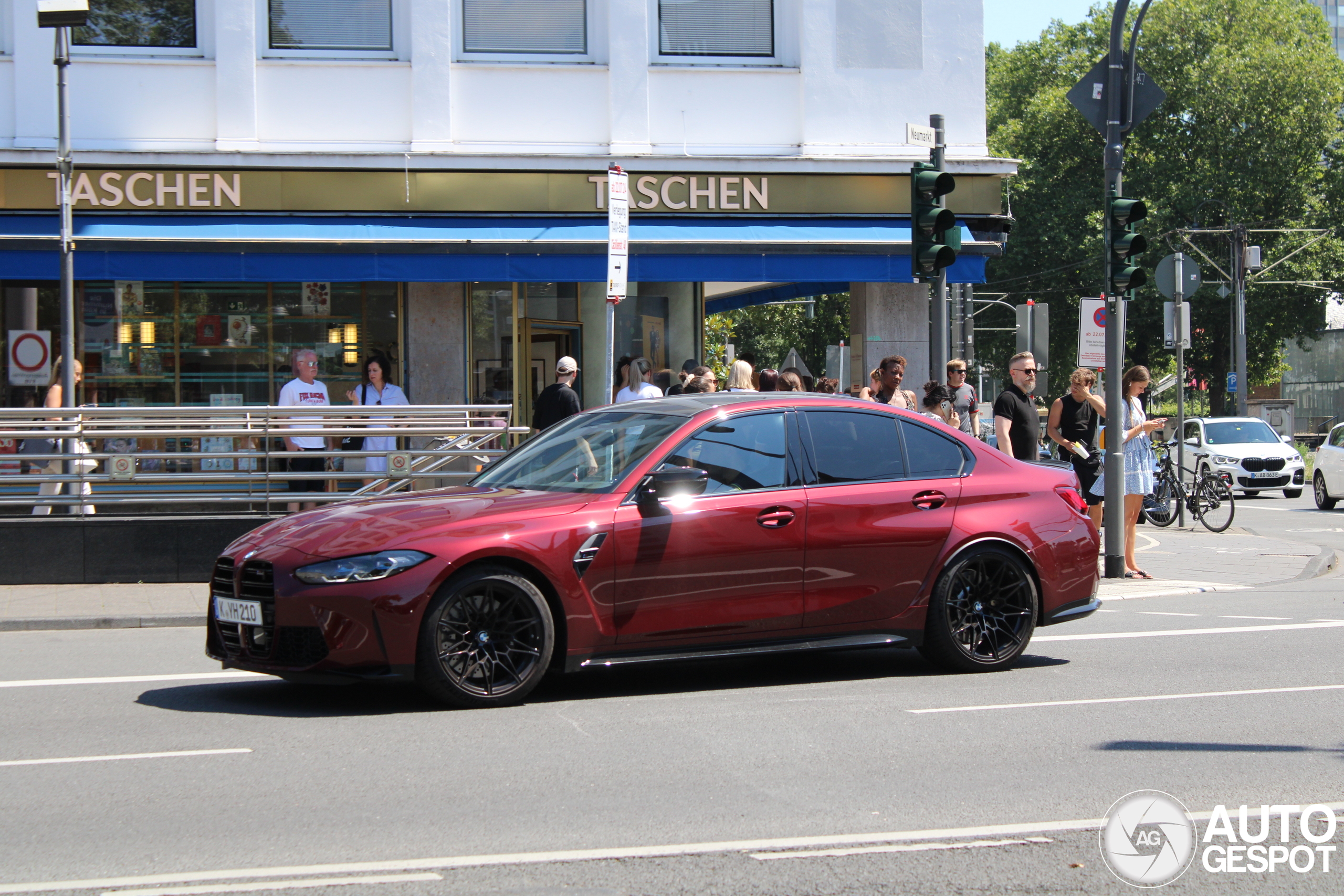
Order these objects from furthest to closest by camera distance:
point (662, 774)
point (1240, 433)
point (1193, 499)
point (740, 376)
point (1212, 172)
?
1. point (1212, 172)
2. point (1240, 433)
3. point (1193, 499)
4. point (740, 376)
5. point (662, 774)

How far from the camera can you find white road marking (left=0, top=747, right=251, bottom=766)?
6.05m

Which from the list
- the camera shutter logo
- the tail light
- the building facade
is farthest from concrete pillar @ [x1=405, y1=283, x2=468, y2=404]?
the camera shutter logo

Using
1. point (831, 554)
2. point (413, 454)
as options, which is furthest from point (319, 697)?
point (413, 454)

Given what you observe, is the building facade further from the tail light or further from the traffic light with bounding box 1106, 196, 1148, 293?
the tail light

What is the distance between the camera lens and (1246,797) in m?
5.38

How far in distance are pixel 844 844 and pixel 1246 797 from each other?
67.9 inches

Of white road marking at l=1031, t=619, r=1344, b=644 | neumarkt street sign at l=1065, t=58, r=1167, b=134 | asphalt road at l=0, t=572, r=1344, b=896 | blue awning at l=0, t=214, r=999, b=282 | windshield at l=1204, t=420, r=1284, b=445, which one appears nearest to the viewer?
asphalt road at l=0, t=572, r=1344, b=896

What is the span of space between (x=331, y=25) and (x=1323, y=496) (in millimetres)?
19433

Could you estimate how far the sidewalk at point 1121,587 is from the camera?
1057 cm

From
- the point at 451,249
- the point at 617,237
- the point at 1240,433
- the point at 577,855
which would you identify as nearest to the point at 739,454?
the point at 577,855

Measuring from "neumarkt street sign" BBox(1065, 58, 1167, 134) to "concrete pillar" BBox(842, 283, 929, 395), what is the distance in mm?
5171

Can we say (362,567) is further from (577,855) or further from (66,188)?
(66,188)

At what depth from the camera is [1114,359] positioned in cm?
1330

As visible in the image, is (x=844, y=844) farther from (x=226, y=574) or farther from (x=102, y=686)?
(x=102, y=686)
